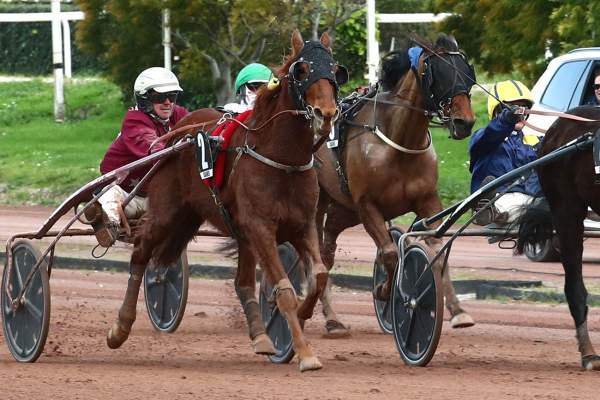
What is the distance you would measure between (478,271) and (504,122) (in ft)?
14.3

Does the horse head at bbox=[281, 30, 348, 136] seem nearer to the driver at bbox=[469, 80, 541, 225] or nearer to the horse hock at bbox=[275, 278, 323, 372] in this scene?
the horse hock at bbox=[275, 278, 323, 372]

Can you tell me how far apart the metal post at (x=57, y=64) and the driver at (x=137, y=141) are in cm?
2030

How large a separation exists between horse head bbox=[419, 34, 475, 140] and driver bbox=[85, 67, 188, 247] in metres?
1.74

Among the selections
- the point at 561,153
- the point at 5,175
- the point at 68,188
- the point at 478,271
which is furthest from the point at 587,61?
the point at 5,175

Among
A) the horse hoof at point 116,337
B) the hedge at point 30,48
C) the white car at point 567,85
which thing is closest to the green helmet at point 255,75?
the horse hoof at point 116,337

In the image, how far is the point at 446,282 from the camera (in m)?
10.1

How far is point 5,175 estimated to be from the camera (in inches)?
994

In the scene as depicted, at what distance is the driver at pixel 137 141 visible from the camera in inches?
409

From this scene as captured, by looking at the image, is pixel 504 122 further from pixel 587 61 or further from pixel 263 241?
pixel 587 61

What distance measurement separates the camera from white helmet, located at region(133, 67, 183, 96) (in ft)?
34.4

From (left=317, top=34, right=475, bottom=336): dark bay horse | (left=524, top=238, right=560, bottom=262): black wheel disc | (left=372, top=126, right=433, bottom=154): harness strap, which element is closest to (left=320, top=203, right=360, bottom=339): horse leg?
(left=317, top=34, right=475, bottom=336): dark bay horse

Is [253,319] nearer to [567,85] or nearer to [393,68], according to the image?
[393,68]

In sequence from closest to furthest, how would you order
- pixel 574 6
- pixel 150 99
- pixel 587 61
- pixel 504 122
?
pixel 504 122 → pixel 150 99 → pixel 587 61 → pixel 574 6

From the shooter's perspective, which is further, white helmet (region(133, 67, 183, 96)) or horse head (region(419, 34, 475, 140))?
white helmet (region(133, 67, 183, 96))
